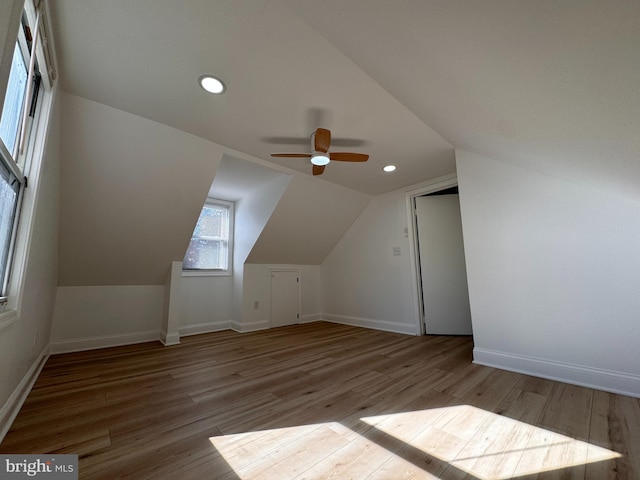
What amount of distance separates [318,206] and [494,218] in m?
2.30

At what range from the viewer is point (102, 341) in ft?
10.4

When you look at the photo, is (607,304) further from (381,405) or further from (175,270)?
(175,270)

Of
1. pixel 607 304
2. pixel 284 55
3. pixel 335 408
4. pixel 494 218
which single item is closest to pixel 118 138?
pixel 284 55

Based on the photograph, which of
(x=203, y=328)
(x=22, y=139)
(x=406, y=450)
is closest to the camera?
(x=406, y=450)

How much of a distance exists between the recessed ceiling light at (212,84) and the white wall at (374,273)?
9.61 ft

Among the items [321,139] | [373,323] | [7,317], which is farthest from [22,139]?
[373,323]

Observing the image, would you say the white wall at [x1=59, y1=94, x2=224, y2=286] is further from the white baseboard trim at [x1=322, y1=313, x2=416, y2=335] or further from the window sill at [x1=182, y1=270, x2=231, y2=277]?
the white baseboard trim at [x1=322, y1=313, x2=416, y2=335]

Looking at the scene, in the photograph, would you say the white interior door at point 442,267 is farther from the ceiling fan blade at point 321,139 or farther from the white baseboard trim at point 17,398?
the white baseboard trim at point 17,398

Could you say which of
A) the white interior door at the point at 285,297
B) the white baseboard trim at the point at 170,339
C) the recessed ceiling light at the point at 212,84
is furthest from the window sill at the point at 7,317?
the white interior door at the point at 285,297

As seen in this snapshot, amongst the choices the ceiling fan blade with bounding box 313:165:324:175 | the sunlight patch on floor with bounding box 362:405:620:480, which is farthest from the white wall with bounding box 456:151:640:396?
the ceiling fan blade with bounding box 313:165:324:175

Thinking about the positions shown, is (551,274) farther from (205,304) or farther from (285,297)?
(205,304)

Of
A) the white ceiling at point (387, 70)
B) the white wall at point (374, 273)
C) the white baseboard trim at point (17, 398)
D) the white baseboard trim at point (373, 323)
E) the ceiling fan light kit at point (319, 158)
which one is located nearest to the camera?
the white ceiling at point (387, 70)

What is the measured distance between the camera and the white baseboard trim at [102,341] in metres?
2.95

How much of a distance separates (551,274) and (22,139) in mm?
3820
